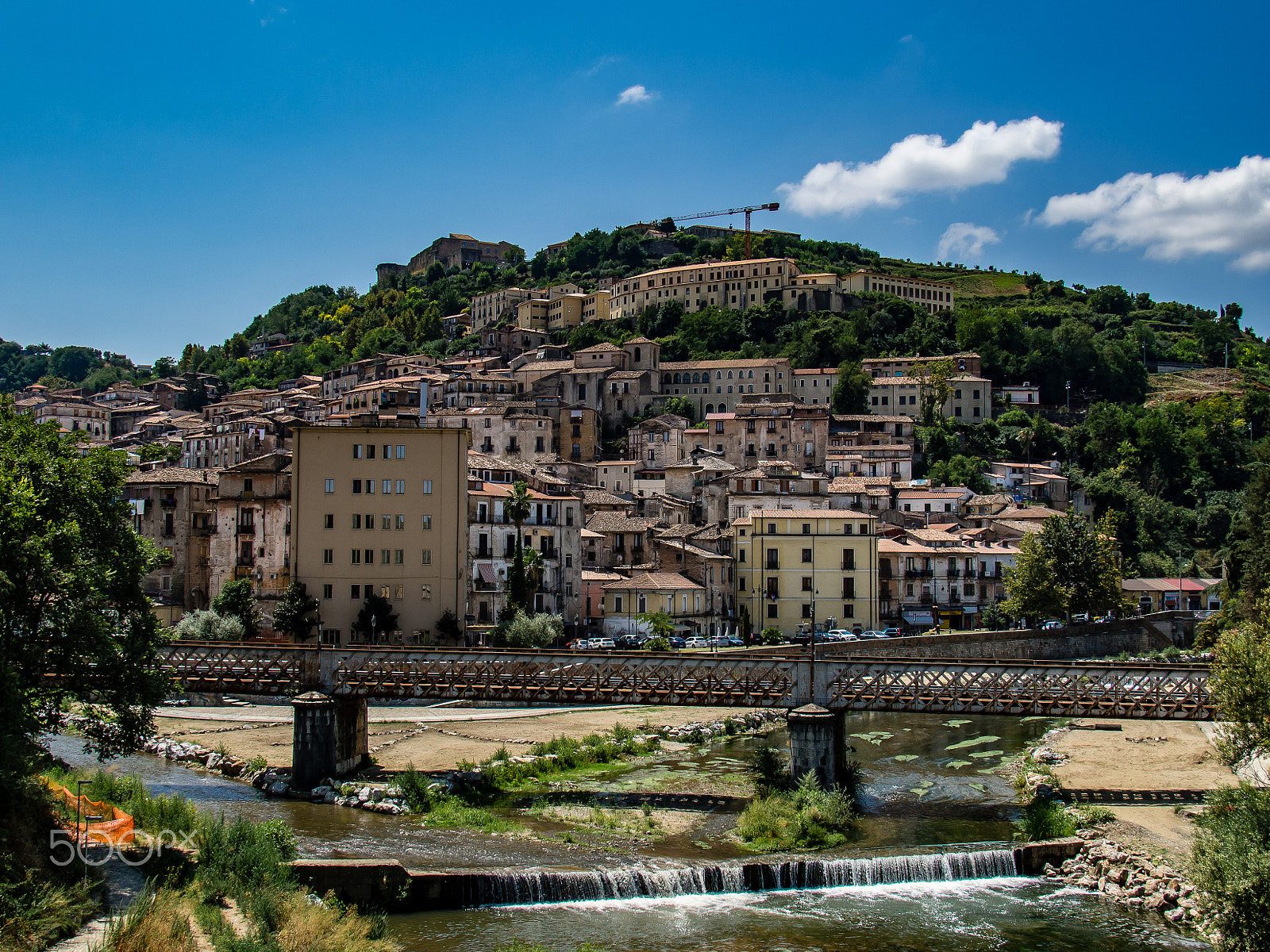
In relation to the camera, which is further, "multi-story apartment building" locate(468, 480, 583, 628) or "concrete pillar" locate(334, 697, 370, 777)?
"multi-story apartment building" locate(468, 480, 583, 628)

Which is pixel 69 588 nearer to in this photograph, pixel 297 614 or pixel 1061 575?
pixel 297 614

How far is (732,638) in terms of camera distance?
7062cm

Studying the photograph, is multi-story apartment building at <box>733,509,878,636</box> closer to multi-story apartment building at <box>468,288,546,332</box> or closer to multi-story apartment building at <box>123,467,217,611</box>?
multi-story apartment building at <box>123,467,217,611</box>

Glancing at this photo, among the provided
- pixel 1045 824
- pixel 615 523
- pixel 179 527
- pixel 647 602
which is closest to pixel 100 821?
pixel 1045 824

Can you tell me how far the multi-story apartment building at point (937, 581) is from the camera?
257 feet

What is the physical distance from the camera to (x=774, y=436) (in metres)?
104

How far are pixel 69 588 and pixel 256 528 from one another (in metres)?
40.2

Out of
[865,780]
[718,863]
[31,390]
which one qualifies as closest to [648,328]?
[31,390]

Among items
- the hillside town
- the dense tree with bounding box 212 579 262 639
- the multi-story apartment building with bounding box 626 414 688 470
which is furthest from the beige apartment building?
the multi-story apartment building with bounding box 626 414 688 470

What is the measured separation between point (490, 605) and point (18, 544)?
39911 mm

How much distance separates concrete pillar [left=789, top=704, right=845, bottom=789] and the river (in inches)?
66.4

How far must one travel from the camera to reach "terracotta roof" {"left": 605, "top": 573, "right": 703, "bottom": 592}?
7056cm

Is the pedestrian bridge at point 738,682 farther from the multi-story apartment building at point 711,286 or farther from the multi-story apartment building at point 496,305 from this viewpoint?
the multi-story apartment building at point 496,305

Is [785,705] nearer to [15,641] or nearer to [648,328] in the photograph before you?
[15,641]
